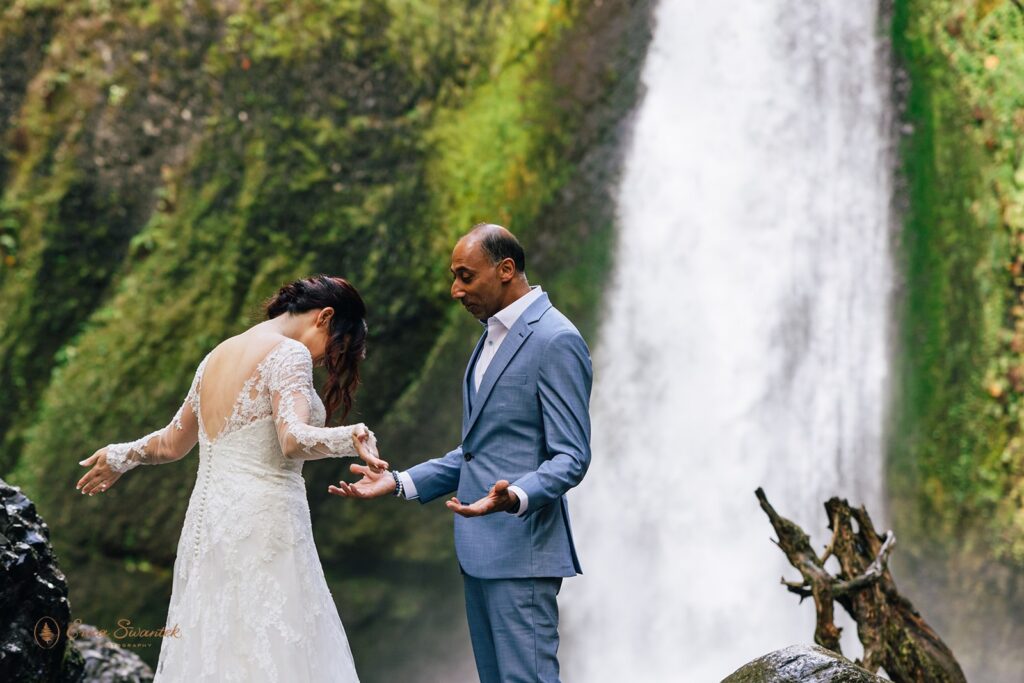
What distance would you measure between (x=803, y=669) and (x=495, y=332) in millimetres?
1409

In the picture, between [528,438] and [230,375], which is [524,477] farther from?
[230,375]

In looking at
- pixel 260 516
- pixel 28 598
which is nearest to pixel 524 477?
pixel 260 516

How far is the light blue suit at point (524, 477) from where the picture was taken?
2.80 meters

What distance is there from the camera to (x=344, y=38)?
8.98 metres

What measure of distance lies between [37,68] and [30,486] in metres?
3.38

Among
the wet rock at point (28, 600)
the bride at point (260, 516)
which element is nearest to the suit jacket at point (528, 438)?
the bride at point (260, 516)

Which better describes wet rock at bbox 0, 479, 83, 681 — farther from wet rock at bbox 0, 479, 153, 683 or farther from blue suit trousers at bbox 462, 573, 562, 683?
blue suit trousers at bbox 462, 573, 562, 683

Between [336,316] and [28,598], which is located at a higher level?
[336,316]

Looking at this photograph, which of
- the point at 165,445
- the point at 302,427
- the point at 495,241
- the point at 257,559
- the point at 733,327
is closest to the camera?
the point at 495,241

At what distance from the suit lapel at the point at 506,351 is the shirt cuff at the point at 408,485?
0.95 feet

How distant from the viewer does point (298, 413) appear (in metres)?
3.22

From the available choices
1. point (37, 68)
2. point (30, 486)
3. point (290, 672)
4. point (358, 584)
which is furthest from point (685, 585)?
point (37, 68)

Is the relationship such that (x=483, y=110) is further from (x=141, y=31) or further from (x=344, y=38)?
(x=141, y=31)

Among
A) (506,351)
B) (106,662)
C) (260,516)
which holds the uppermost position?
(506,351)
